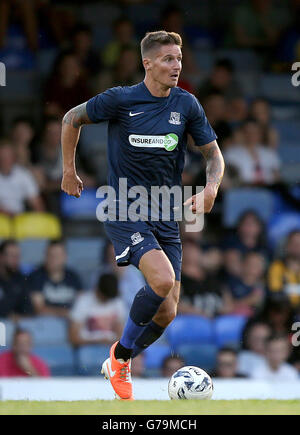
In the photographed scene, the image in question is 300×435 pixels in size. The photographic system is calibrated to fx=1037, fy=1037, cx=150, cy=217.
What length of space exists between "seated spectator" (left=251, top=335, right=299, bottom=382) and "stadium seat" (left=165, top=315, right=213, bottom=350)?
680 mm

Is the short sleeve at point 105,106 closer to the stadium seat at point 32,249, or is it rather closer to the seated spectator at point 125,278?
the seated spectator at point 125,278

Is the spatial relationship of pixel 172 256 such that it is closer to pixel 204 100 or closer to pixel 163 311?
pixel 163 311

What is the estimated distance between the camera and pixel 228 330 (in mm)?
11141

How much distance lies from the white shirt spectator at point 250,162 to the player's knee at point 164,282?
18.9 ft

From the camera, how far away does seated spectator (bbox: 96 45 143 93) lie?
499 inches

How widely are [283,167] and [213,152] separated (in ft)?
20.7

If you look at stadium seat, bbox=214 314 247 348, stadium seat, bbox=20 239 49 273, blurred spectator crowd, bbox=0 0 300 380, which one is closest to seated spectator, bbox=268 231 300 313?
blurred spectator crowd, bbox=0 0 300 380

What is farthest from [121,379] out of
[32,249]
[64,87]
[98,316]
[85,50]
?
[85,50]

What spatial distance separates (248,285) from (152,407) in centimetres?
556

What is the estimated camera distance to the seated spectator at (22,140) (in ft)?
39.0

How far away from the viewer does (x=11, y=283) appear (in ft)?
35.8

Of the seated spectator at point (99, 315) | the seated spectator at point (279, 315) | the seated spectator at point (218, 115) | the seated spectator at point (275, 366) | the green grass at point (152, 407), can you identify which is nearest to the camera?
the green grass at point (152, 407)

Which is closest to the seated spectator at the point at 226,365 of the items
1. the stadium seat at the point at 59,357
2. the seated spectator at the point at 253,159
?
the stadium seat at the point at 59,357

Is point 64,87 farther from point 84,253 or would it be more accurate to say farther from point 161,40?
point 161,40
